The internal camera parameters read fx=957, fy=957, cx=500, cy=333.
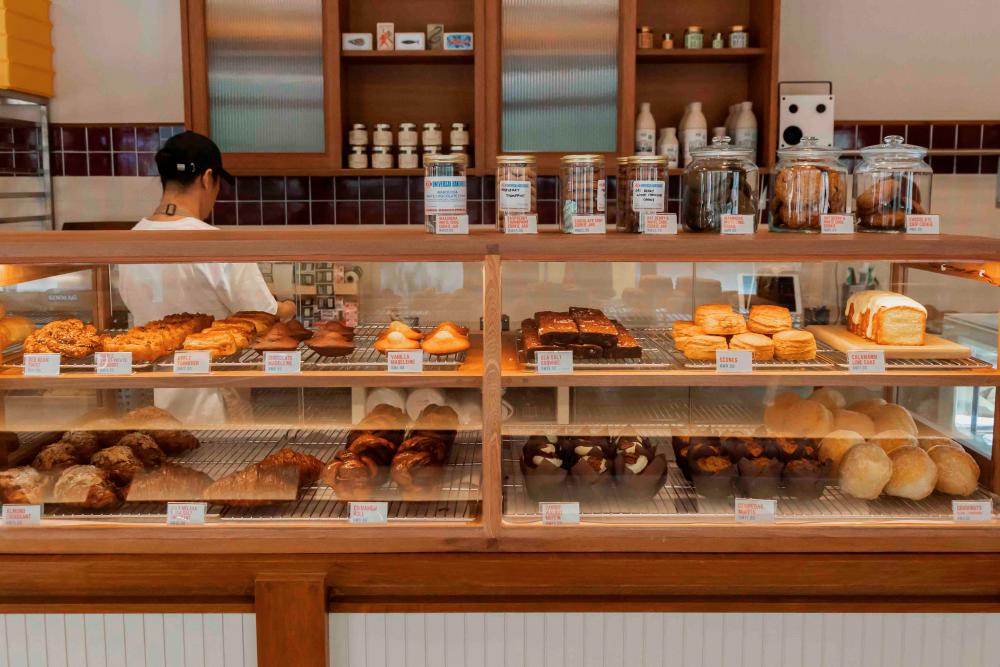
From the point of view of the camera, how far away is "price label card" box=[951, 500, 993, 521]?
206 cm

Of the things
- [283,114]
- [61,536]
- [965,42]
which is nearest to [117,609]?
[61,536]

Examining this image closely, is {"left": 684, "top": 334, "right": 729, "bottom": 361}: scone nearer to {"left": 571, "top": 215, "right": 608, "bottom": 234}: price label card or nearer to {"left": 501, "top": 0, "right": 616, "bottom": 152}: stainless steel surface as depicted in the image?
{"left": 571, "top": 215, "right": 608, "bottom": 234}: price label card

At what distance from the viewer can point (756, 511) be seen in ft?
6.76

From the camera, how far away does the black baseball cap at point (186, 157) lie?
9.61 feet

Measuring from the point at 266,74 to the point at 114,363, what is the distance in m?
2.30

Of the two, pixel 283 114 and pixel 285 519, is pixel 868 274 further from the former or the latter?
pixel 283 114

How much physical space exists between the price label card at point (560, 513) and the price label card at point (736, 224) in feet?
2.22

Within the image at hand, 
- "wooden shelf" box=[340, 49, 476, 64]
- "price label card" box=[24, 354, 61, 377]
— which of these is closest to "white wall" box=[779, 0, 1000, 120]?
"wooden shelf" box=[340, 49, 476, 64]

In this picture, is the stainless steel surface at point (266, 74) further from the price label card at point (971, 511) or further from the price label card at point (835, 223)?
the price label card at point (971, 511)

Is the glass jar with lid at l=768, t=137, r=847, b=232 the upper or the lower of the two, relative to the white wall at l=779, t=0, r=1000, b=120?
lower

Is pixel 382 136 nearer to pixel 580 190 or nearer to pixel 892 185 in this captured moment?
pixel 580 190

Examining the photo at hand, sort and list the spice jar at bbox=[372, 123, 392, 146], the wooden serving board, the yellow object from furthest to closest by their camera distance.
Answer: the spice jar at bbox=[372, 123, 392, 146]
the yellow object
the wooden serving board

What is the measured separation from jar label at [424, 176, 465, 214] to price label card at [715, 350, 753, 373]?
65cm

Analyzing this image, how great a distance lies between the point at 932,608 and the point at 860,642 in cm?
17
